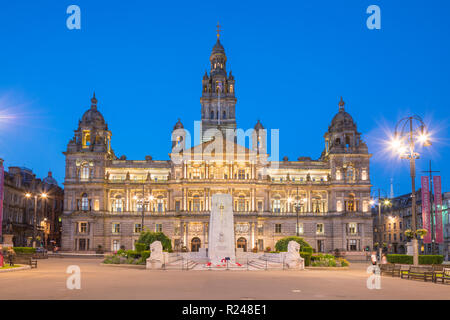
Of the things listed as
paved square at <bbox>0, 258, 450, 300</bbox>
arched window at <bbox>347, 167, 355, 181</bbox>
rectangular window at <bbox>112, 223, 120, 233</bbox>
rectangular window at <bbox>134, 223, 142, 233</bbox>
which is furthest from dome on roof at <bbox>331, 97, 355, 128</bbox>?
paved square at <bbox>0, 258, 450, 300</bbox>

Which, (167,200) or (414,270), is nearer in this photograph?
(414,270)

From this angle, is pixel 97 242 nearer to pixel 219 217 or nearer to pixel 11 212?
pixel 11 212

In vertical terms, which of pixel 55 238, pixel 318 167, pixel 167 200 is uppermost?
pixel 318 167

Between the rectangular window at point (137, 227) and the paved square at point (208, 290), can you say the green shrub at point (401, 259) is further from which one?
the rectangular window at point (137, 227)

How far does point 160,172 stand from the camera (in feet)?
323

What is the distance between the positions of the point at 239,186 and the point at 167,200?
14080mm

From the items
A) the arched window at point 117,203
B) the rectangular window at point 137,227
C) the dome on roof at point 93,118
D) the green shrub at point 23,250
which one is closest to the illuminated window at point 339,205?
the rectangular window at point 137,227

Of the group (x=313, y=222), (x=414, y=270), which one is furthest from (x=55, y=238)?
(x=414, y=270)

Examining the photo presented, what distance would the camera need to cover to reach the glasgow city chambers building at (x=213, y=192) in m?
92.3

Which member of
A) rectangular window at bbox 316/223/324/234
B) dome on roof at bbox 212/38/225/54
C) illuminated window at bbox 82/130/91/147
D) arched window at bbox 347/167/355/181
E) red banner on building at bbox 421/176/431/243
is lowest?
rectangular window at bbox 316/223/324/234

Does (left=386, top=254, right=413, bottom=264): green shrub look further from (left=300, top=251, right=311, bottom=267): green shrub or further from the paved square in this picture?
the paved square

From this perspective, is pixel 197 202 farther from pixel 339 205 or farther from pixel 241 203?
pixel 339 205

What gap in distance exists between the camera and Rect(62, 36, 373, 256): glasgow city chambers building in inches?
3634
